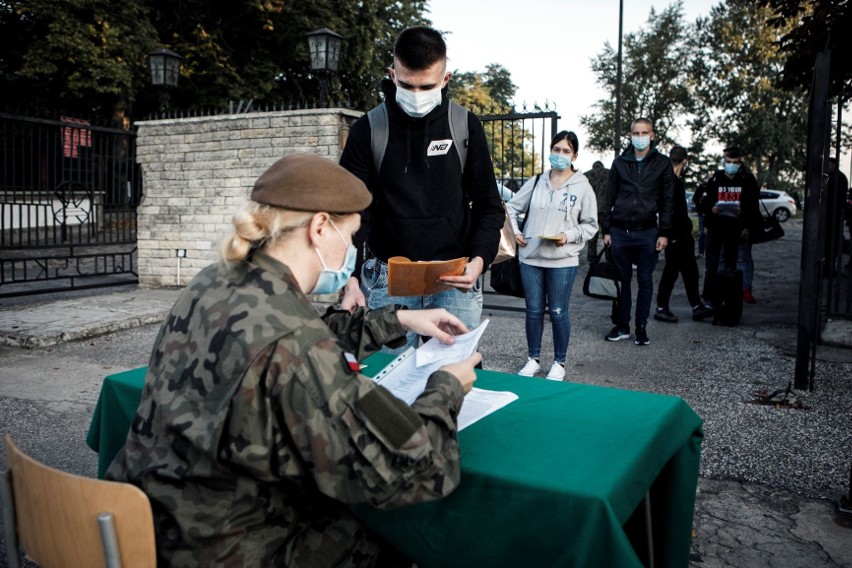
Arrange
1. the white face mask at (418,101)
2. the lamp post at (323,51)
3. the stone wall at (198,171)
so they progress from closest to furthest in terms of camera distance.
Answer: the white face mask at (418,101) < the stone wall at (198,171) < the lamp post at (323,51)

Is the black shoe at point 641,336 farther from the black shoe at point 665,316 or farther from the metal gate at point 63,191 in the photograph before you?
the metal gate at point 63,191

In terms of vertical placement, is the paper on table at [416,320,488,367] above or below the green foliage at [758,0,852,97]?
below

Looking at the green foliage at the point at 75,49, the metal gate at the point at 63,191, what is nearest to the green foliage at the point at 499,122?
the metal gate at the point at 63,191

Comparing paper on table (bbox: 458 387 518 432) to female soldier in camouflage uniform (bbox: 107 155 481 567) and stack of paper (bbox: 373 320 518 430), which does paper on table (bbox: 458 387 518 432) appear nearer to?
stack of paper (bbox: 373 320 518 430)

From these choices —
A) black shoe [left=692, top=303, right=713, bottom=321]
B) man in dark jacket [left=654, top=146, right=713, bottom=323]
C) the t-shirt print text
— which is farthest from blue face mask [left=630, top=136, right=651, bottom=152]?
the t-shirt print text

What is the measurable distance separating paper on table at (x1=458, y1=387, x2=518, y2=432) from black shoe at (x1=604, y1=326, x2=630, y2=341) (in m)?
5.11

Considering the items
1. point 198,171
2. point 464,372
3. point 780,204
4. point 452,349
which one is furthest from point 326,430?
point 780,204

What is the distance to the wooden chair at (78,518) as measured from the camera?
143 cm

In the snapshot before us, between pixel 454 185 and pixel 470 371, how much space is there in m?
1.67

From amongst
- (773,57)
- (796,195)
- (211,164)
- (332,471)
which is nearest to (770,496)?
(332,471)

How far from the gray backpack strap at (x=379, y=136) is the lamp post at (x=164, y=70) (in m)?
9.36

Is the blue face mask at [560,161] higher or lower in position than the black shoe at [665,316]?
higher

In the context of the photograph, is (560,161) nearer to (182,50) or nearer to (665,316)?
(665,316)

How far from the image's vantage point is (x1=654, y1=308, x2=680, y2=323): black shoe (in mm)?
8141
